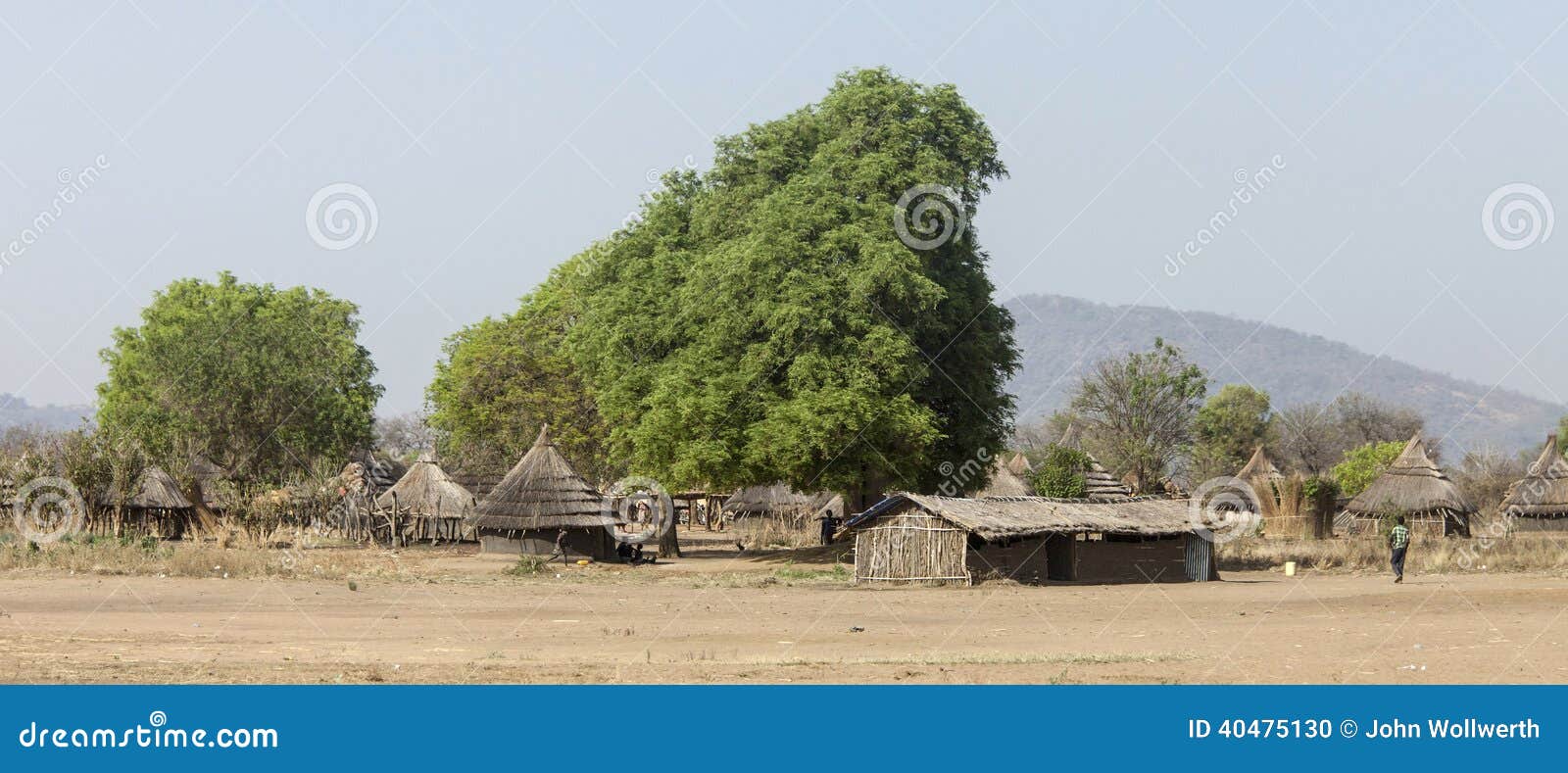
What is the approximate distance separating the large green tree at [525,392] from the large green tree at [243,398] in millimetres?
5191

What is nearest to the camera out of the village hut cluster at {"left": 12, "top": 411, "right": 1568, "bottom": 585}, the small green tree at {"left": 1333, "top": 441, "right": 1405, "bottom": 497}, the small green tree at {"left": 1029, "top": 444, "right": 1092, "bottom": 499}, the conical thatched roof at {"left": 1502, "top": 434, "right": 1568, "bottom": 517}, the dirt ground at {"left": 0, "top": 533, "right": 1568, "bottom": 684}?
the dirt ground at {"left": 0, "top": 533, "right": 1568, "bottom": 684}

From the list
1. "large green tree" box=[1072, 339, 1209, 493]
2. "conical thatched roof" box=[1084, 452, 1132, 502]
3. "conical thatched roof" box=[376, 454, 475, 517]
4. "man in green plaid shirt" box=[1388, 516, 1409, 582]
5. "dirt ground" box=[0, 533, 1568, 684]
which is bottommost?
"dirt ground" box=[0, 533, 1568, 684]

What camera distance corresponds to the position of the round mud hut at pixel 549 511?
37.8 metres

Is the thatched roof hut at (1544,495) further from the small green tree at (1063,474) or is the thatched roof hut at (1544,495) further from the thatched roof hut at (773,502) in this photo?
the thatched roof hut at (773,502)

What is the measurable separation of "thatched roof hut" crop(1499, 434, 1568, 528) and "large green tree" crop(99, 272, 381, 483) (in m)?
49.0

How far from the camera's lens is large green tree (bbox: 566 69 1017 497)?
112 ft

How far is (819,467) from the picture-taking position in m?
35.3

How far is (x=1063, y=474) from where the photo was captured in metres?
43.8

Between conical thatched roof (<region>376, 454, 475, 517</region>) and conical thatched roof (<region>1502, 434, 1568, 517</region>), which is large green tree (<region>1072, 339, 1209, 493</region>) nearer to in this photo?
conical thatched roof (<region>1502, 434, 1568, 517</region>)

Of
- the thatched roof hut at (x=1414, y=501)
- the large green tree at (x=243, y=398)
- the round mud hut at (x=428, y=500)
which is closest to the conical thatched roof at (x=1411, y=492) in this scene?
the thatched roof hut at (x=1414, y=501)

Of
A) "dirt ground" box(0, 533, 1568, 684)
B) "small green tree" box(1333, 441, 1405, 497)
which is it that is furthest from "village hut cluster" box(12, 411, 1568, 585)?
"small green tree" box(1333, 441, 1405, 497)

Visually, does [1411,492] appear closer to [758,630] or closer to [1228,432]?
[758,630]

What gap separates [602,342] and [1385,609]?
22448mm

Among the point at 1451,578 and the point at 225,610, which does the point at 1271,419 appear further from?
the point at 225,610
